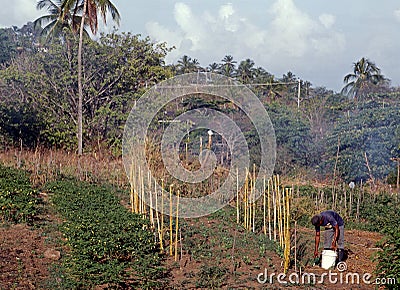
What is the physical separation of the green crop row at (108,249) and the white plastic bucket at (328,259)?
205 centimetres

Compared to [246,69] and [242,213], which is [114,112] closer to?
[242,213]

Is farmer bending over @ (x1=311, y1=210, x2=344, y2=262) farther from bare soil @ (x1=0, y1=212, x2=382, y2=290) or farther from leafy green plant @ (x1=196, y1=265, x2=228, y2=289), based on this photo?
leafy green plant @ (x1=196, y1=265, x2=228, y2=289)

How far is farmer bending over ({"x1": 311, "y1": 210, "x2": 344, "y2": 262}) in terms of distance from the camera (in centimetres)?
674

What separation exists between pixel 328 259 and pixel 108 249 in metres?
2.74

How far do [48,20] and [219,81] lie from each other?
583cm

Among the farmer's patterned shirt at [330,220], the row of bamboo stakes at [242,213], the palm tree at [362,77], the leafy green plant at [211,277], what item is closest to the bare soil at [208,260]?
the leafy green plant at [211,277]

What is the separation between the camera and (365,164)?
1489 centimetres

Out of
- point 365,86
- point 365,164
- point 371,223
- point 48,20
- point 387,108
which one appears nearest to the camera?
point 371,223

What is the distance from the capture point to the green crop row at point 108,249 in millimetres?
5133

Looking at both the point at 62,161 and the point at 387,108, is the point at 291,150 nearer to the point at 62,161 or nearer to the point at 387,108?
the point at 387,108

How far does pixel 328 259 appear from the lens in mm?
6688

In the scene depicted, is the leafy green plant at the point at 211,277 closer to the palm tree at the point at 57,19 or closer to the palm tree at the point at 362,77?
A: the palm tree at the point at 57,19

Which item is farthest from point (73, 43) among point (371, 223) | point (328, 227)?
point (328, 227)

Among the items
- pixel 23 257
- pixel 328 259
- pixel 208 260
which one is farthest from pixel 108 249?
pixel 328 259
